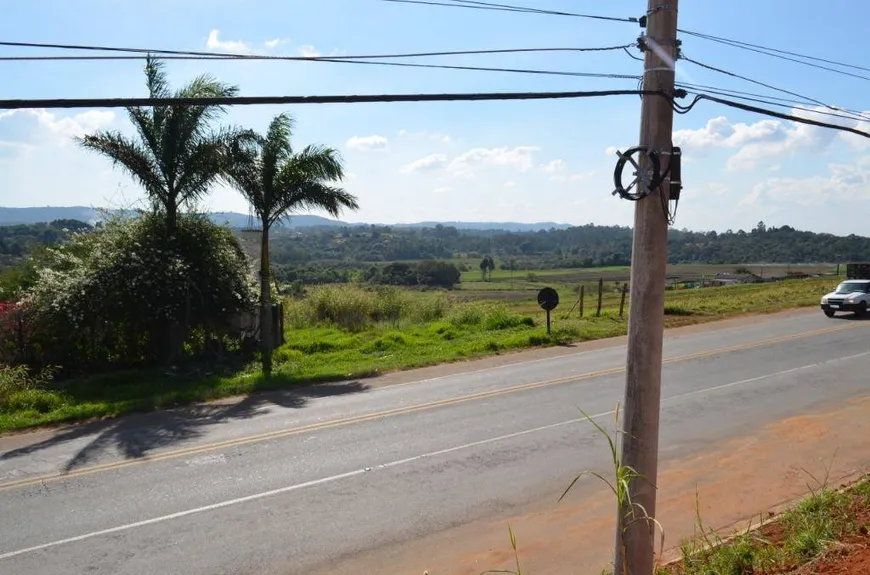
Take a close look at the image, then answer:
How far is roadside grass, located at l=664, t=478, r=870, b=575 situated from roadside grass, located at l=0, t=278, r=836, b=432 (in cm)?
1020

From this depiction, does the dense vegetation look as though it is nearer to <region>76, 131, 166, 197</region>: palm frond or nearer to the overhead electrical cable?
<region>76, 131, 166, 197</region>: palm frond

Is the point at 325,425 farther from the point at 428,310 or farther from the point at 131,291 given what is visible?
the point at 428,310

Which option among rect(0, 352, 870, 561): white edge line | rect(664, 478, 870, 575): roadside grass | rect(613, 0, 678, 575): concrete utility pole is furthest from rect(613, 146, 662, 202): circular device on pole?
rect(0, 352, 870, 561): white edge line

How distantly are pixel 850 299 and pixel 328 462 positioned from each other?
77.4 feet

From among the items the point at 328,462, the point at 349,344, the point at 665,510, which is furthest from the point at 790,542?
the point at 349,344

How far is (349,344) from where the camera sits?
A: 67.9 feet

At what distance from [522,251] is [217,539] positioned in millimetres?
179552

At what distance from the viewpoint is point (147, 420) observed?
39.5 ft

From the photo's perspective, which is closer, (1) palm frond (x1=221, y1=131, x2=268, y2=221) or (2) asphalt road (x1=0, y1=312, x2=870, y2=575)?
(2) asphalt road (x1=0, y1=312, x2=870, y2=575)

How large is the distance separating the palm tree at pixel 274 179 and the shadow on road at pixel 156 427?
11.6 ft

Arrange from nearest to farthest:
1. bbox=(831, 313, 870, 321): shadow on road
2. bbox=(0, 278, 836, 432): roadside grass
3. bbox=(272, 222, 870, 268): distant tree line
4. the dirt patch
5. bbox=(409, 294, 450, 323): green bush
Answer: the dirt patch → bbox=(0, 278, 836, 432): roadside grass → bbox=(831, 313, 870, 321): shadow on road → bbox=(409, 294, 450, 323): green bush → bbox=(272, 222, 870, 268): distant tree line

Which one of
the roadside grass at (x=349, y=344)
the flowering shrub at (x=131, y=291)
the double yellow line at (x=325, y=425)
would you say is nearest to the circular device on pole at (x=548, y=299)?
the roadside grass at (x=349, y=344)

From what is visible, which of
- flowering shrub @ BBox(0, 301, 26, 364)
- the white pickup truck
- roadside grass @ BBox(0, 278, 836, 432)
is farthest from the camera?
the white pickup truck

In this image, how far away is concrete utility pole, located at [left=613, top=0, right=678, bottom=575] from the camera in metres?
4.94
